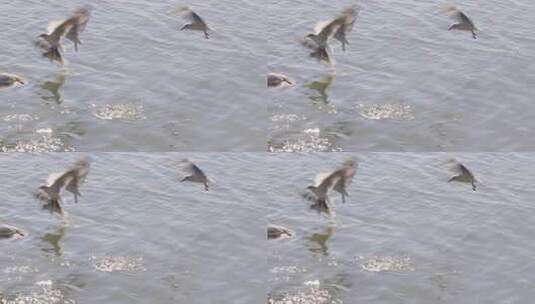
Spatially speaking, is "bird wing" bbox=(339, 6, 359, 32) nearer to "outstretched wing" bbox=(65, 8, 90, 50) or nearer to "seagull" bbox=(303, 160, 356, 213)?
"seagull" bbox=(303, 160, 356, 213)

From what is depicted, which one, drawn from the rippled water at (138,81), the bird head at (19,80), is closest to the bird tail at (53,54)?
the rippled water at (138,81)

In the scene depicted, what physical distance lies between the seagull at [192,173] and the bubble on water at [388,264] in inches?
190

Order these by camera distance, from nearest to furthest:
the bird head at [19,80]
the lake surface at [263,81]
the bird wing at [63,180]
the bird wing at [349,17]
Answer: the bird wing at [63,180]
the lake surface at [263,81]
the bird head at [19,80]
the bird wing at [349,17]

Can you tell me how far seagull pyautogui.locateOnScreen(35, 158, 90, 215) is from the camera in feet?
117

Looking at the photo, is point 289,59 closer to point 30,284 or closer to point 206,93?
point 206,93

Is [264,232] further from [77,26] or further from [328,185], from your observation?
[77,26]

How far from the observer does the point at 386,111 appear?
37438 mm

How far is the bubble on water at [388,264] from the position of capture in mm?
34406

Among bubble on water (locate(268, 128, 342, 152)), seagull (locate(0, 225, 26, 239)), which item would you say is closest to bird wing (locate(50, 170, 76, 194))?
seagull (locate(0, 225, 26, 239))

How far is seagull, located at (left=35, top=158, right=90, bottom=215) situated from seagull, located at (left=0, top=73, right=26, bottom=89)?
9.51 ft

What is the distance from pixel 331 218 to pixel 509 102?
6060 mm

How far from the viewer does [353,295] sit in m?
33.7

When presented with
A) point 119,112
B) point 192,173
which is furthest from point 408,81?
point 119,112

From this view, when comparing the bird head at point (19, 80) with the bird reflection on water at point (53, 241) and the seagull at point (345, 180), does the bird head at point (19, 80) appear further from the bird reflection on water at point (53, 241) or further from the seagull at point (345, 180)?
the seagull at point (345, 180)
